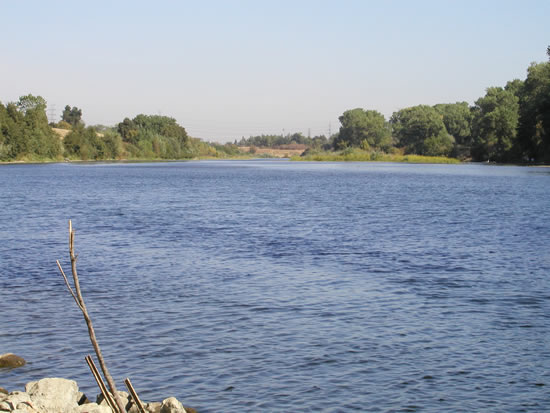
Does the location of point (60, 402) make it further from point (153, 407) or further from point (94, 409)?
point (153, 407)

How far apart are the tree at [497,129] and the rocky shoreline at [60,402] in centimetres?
13780

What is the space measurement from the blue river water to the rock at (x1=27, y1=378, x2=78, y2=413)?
1326mm

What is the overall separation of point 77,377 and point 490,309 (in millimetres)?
9138

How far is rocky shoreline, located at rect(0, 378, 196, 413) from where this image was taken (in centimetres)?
855

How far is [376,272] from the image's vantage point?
2034 cm

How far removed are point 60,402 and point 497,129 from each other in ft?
479

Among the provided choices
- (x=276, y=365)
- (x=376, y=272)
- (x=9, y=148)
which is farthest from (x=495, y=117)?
(x=276, y=365)

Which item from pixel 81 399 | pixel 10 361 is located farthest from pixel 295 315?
pixel 81 399

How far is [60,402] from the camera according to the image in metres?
9.05

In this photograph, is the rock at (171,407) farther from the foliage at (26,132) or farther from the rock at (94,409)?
the foliage at (26,132)

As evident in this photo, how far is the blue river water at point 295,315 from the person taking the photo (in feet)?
35.0

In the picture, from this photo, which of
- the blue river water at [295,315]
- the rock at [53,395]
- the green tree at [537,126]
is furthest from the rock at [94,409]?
the green tree at [537,126]

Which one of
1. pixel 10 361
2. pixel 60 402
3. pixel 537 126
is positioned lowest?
pixel 10 361

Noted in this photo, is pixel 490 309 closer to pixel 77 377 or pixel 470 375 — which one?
pixel 470 375
